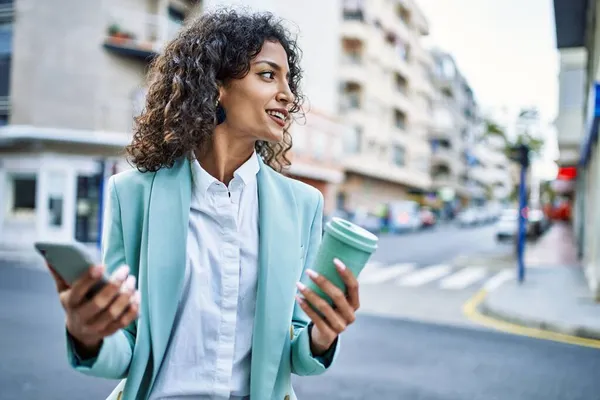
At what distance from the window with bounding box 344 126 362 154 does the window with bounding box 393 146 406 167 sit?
765 cm

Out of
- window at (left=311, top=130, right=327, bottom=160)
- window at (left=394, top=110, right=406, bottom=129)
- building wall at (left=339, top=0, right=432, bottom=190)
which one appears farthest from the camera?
window at (left=394, top=110, right=406, bottom=129)

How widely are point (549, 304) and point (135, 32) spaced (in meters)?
17.5

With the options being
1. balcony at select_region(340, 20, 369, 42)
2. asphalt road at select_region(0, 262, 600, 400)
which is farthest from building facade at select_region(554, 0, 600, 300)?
balcony at select_region(340, 20, 369, 42)

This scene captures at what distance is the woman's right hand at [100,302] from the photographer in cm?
103

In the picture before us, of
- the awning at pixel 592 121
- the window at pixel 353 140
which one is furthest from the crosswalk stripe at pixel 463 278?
the window at pixel 353 140

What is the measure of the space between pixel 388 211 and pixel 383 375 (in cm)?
3150

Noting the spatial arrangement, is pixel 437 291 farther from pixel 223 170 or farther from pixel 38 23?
pixel 38 23

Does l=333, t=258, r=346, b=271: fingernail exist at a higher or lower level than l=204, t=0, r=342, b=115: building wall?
lower

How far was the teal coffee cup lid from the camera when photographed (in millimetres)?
1153

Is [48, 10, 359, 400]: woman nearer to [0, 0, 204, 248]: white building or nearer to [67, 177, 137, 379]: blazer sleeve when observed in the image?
[67, 177, 137, 379]: blazer sleeve

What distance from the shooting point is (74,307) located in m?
1.07

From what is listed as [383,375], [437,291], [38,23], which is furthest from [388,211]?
[383,375]

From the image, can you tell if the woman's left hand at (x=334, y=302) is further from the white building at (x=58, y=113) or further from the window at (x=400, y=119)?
the window at (x=400, y=119)

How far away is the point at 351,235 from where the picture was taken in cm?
116
